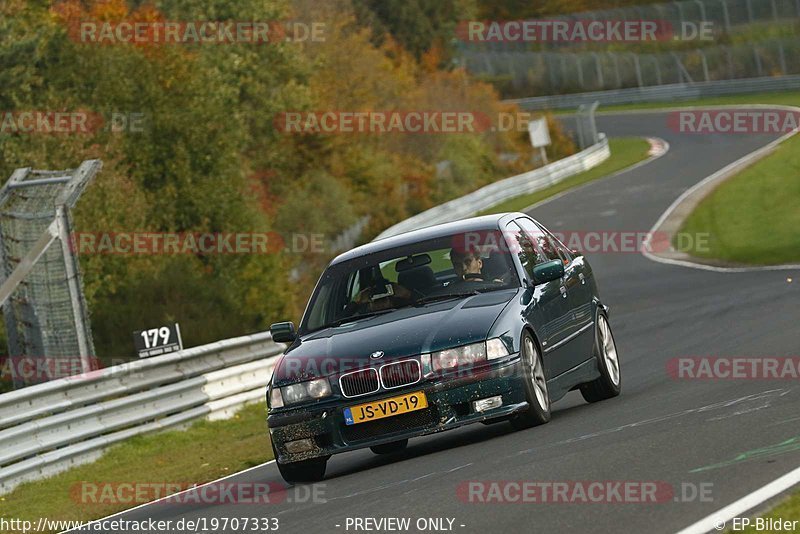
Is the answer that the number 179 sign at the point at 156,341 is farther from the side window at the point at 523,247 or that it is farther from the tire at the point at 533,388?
the tire at the point at 533,388

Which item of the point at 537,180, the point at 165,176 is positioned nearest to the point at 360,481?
the point at 165,176

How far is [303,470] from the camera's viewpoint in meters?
10.2

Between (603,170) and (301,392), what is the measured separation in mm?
49974

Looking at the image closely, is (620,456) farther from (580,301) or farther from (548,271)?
(580,301)

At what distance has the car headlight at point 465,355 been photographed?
973cm

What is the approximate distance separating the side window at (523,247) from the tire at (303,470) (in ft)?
7.06

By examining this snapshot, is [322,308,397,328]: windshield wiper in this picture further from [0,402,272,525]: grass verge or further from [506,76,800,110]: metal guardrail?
[506,76,800,110]: metal guardrail

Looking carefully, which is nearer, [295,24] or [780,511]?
[780,511]

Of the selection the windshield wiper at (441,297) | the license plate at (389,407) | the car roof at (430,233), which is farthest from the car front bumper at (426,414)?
the car roof at (430,233)

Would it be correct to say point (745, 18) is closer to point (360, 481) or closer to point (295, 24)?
point (295, 24)

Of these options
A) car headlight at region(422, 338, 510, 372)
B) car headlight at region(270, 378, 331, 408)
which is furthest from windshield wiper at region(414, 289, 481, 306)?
car headlight at region(270, 378, 331, 408)

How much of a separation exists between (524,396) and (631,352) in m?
7.30

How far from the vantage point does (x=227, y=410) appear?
17375 mm

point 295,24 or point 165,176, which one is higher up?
point 295,24
